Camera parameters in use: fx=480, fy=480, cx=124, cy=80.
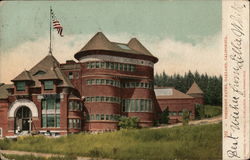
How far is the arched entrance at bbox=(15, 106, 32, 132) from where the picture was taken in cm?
1376

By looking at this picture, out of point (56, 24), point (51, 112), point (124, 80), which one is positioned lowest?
point (51, 112)

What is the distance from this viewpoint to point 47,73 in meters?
13.5

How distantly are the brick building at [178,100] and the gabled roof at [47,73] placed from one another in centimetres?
265

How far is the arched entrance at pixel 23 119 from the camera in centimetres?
1376

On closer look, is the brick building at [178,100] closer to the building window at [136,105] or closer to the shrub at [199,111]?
the shrub at [199,111]

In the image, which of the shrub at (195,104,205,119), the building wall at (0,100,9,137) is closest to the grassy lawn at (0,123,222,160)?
the shrub at (195,104,205,119)

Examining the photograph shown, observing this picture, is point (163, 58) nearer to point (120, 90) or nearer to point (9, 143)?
point (120, 90)

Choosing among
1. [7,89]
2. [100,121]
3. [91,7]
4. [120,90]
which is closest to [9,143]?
[7,89]

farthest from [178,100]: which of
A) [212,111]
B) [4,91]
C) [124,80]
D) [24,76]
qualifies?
[4,91]

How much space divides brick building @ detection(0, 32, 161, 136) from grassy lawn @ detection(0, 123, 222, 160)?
786mm

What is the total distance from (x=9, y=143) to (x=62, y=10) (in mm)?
3932

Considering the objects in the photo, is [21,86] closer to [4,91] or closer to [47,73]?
[4,91]

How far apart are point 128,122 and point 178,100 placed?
4.93 ft

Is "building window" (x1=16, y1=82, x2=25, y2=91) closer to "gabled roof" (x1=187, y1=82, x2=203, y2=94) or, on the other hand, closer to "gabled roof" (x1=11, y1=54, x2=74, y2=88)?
"gabled roof" (x1=11, y1=54, x2=74, y2=88)
